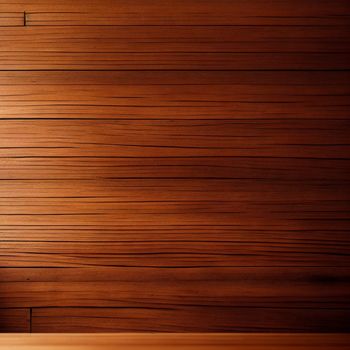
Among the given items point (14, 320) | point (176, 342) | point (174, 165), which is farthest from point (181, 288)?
point (14, 320)

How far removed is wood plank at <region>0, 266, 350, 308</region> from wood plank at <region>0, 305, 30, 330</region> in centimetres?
3

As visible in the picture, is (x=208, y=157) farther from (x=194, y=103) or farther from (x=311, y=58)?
(x=311, y=58)

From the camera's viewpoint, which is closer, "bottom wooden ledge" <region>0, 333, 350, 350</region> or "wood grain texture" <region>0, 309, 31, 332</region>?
"bottom wooden ledge" <region>0, 333, 350, 350</region>

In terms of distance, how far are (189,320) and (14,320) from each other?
26.2 inches

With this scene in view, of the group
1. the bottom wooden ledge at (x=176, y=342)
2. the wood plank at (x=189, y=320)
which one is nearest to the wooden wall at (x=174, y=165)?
the wood plank at (x=189, y=320)

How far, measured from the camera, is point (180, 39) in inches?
60.0

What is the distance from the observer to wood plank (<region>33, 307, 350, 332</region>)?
147 cm

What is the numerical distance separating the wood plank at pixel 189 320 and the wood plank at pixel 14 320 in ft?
0.11

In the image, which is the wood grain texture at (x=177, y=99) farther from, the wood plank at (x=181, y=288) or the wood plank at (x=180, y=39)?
the wood plank at (x=181, y=288)

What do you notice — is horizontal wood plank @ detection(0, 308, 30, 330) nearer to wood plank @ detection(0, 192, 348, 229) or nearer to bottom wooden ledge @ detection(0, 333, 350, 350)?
bottom wooden ledge @ detection(0, 333, 350, 350)

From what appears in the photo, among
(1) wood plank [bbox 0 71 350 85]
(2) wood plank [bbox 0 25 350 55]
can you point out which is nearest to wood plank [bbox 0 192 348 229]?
(1) wood plank [bbox 0 71 350 85]

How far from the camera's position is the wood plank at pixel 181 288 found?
147 cm

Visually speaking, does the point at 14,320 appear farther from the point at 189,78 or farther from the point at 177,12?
the point at 177,12

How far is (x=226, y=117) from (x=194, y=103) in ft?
0.45
